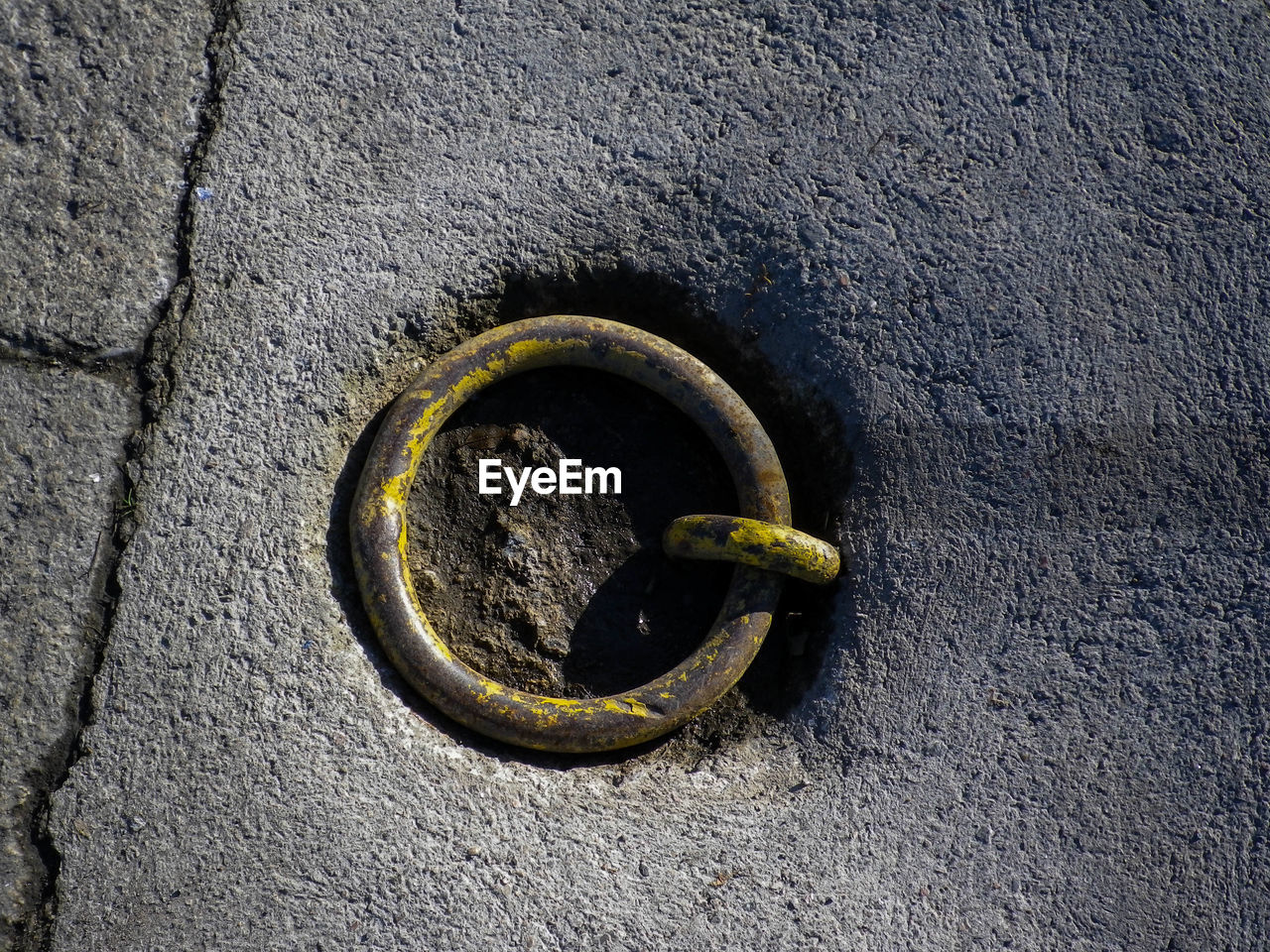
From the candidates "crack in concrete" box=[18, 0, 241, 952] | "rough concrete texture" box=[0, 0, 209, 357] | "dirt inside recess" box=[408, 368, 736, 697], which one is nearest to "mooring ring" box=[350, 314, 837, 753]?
"dirt inside recess" box=[408, 368, 736, 697]

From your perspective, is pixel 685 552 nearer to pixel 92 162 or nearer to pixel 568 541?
pixel 568 541

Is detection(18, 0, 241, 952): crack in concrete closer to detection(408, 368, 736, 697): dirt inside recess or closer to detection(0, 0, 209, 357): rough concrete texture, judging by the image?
detection(0, 0, 209, 357): rough concrete texture

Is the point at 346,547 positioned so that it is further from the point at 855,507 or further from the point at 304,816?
the point at 855,507

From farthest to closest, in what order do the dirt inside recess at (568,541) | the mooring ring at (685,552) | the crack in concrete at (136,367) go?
the dirt inside recess at (568,541)
the mooring ring at (685,552)
the crack in concrete at (136,367)

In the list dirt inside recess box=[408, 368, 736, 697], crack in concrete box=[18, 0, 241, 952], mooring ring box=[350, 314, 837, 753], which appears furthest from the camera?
dirt inside recess box=[408, 368, 736, 697]

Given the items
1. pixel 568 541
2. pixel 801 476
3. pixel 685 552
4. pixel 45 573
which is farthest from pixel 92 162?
pixel 801 476

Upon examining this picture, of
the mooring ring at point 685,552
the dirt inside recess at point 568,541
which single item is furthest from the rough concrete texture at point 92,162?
the dirt inside recess at point 568,541

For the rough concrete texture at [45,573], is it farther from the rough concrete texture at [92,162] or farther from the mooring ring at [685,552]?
the mooring ring at [685,552]
